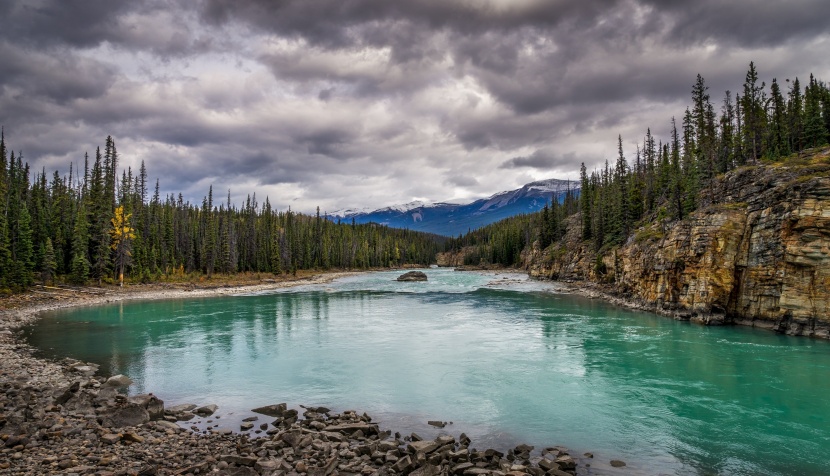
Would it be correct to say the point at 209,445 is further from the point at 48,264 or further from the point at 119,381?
the point at 48,264

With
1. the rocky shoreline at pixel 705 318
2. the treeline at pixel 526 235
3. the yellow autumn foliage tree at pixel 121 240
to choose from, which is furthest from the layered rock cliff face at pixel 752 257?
the yellow autumn foliage tree at pixel 121 240

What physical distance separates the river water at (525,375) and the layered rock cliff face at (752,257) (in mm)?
2469

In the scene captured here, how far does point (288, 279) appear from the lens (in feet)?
315

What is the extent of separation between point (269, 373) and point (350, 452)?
432 inches

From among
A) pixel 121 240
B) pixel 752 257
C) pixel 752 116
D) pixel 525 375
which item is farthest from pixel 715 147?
pixel 121 240

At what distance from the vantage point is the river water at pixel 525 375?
1397cm

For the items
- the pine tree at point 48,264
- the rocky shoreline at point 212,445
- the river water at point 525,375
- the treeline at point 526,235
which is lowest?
the river water at point 525,375

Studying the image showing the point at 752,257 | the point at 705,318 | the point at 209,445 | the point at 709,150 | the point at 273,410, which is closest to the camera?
the point at 209,445

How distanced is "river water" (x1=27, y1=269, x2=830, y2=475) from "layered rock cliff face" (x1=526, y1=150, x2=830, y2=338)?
97.2 inches

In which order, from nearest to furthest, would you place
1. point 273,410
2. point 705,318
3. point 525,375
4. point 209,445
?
point 209,445 → point 273,410 → point 525,375 → point 705,318

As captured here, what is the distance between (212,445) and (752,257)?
38.8 meters

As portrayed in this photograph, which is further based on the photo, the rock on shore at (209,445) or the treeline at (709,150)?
the treeline at (709,150)

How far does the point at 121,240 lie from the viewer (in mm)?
63344

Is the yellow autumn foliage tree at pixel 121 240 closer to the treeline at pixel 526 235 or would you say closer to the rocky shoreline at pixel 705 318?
the rocky shoreline at pixel 705 318
